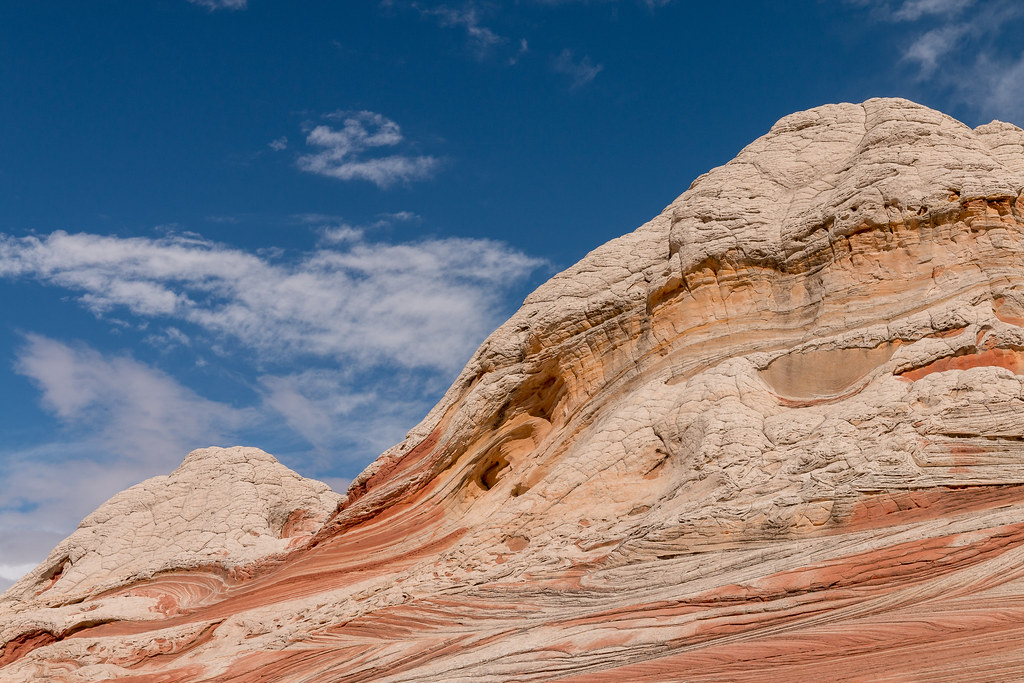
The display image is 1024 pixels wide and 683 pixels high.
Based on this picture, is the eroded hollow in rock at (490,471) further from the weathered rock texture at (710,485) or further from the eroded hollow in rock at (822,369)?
the eroded hollow in rock at (822,369)

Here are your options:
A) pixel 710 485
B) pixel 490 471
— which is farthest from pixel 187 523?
pixel 710 485

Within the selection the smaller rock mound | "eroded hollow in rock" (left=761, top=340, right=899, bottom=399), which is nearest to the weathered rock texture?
"eroded hollow in rock" (left=761, top=340, right=899, bottom=399)

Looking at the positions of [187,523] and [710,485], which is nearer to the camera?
[710,485]

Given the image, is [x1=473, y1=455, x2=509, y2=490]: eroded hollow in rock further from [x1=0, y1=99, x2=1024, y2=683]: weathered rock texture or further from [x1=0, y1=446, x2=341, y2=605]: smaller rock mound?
[x1=0, y1=446, x2=341, y2=605]: smaller rock mound

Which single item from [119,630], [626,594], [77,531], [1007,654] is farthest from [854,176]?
[77,531]

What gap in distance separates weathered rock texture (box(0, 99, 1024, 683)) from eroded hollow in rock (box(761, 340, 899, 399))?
0.03 m

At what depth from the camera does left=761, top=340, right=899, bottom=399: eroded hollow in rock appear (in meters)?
13.7

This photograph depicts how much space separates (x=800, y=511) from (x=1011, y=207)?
684 cm

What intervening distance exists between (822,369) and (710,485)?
3106 millimetres

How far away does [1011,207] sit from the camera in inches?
575

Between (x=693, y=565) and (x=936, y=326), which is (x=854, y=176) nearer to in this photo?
(x=936, y=326)

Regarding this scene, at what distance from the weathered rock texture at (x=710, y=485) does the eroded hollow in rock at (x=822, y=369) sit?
3 centimetres

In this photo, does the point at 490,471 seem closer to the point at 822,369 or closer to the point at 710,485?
the point at 822,369

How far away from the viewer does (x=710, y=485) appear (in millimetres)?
12164
